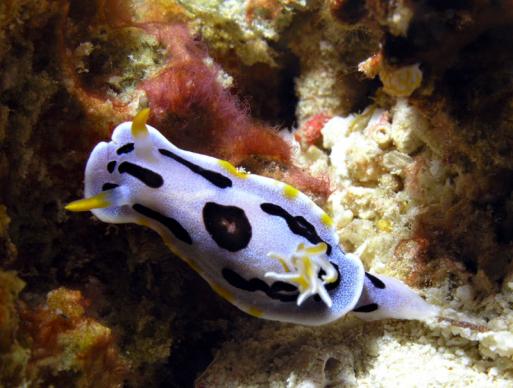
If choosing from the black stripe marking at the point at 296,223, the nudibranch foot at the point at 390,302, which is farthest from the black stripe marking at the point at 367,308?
the black stripe marking at the point at 296,223

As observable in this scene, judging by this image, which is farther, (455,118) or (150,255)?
(150,255)

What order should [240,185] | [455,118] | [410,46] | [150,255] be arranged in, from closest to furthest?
[410,46]
[455,118]
[240,185]
[150,255]

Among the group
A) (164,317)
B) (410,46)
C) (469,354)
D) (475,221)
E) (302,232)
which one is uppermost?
(410,46)

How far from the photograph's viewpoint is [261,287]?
3.01m

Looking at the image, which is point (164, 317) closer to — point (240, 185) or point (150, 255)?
point (150, 255)

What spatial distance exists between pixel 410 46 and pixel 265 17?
1843 mm

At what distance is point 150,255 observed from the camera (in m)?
3.28

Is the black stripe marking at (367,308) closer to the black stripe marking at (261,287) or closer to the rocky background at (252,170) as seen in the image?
the rocky background at (252,170)

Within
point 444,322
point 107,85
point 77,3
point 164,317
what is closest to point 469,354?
point 444,322

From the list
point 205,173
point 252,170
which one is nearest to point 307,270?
point 205,173

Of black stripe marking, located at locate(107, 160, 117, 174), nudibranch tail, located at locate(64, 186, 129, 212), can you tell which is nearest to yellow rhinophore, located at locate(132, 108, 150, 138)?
black stripe marking, located at locate(107, 160, 117, 174)

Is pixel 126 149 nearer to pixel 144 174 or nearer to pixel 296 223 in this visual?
pixel 144 174

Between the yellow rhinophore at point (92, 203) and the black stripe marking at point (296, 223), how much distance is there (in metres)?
0.92

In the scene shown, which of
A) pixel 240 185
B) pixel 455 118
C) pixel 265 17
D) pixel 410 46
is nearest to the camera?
pixel 410 46
